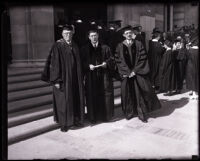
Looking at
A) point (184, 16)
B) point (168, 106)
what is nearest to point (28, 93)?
point (168, 106)

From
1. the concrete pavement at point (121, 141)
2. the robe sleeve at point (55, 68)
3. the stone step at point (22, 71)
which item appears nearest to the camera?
the concrete pavement at point (121, 141)

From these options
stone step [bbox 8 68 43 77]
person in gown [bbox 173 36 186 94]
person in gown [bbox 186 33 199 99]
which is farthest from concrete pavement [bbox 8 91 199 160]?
person in gown [bbox 173 36 186 94]

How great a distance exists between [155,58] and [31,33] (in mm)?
4141

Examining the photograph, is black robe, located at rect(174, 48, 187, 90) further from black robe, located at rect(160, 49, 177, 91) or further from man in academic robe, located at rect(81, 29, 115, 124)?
man in academic robe, located at rect(81, 29, 115, 124)

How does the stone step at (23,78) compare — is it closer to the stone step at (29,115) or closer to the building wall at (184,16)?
the stone step at (29,115)

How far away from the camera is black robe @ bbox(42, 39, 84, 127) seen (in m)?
5.48

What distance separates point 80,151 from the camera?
14.8 ft

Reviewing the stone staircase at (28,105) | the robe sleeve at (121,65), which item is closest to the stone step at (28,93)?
the stone staircase at (28,105)

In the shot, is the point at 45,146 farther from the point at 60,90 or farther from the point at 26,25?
the point at 26,25

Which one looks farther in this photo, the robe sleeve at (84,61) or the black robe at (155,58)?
the black robe at (155,58)

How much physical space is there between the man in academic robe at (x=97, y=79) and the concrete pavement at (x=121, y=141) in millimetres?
276

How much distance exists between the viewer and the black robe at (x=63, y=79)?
5.48 metres

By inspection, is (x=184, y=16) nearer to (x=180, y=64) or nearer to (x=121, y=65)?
(x=180, y=64)

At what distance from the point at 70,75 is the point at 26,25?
3.29 meters
